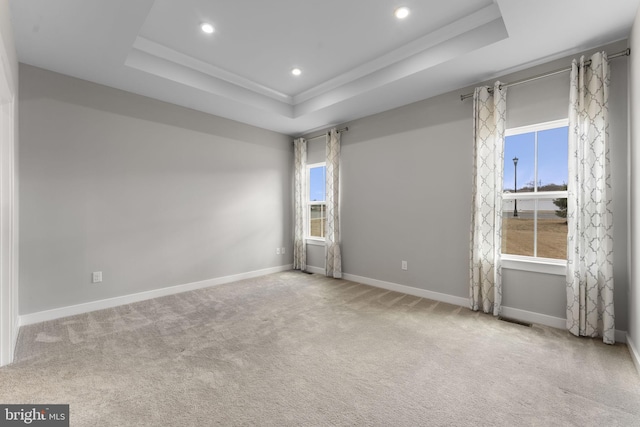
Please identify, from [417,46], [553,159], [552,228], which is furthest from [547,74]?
[552,228]

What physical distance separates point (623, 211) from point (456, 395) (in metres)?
2.28

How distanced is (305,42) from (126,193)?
2828 mm

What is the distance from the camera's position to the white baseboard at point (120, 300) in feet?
9.60

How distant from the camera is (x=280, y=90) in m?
4.18

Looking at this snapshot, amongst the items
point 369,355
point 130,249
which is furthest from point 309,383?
point 130,249

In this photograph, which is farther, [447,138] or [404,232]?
[404,232]

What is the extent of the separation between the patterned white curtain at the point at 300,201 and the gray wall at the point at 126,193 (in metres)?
0.64

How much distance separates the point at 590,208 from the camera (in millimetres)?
2586

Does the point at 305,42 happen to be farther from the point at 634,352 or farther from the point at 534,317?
the point at 634,352

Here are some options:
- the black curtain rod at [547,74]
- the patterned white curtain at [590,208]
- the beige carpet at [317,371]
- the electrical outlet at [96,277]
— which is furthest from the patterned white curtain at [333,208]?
the electrical outlet at [96,277]

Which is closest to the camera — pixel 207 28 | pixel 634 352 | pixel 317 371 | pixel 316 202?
pixel 317 371

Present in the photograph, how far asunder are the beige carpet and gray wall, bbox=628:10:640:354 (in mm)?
348

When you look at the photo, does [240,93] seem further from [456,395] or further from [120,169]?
[456,395]

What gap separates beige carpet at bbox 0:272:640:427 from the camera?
163cm
